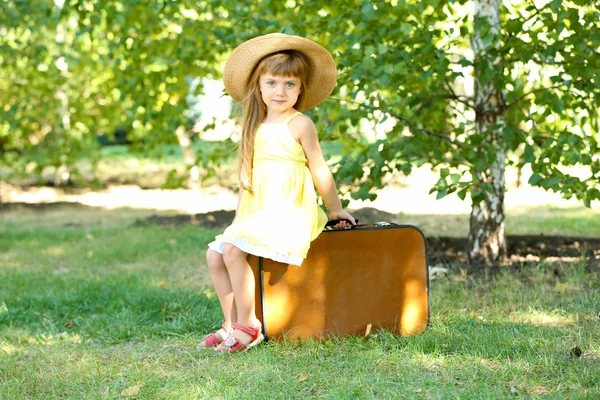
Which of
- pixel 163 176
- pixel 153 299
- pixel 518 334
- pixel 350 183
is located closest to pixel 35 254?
pixel 153 299

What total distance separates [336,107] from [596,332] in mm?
2132

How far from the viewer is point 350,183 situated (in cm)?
498

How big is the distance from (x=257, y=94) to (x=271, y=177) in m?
0.45

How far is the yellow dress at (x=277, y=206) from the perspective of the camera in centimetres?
344

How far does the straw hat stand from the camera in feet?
11.7

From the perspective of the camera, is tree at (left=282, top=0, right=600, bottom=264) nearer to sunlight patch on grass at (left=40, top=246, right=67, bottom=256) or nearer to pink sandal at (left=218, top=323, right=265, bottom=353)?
pink sandal at (left=218, top=323, right=265, bottom=353)

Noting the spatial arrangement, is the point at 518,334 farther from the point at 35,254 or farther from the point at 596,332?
the point at 35,254

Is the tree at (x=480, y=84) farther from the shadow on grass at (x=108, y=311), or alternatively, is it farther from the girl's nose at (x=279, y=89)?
the shadow on grass at (x=108, y=311)

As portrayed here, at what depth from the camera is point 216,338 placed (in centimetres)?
367

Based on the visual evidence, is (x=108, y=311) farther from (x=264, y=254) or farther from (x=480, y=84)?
(x=480, y=84)

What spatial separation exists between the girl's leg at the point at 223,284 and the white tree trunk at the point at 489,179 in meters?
2.15

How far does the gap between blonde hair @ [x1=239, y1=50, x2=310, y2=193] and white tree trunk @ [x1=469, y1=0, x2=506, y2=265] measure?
5.87 ft

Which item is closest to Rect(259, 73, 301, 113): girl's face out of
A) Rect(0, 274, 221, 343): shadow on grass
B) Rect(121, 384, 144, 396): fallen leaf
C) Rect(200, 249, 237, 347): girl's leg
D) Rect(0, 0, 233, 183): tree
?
Rect(200, 249, 237, 347): girl's leg

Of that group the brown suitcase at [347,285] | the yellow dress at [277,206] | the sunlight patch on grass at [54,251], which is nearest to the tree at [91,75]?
the sunlight patch on grass at [54,251]
